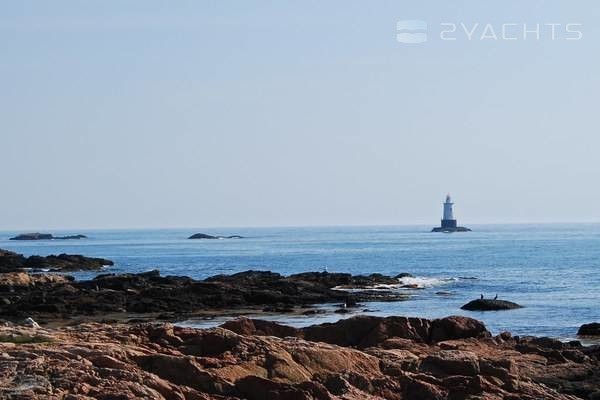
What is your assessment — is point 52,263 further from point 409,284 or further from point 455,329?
point 455,329

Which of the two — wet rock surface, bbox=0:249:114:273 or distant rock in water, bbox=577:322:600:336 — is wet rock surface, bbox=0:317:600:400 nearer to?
distant rock in water, bbox=577:322:600:336

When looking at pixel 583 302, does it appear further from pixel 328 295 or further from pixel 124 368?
pixel 124 368

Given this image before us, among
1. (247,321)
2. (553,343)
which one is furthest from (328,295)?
(247,321)

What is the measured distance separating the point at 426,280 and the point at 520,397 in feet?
189

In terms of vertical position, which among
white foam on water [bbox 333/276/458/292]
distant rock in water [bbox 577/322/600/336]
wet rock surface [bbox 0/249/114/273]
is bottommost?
distant rock in water [bbox 577/322/600/336]

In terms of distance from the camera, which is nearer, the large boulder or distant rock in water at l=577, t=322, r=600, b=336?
the large boulder

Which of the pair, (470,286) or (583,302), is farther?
(470,286)

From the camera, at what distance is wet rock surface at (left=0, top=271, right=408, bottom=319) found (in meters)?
49.4

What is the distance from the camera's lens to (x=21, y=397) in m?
15.5

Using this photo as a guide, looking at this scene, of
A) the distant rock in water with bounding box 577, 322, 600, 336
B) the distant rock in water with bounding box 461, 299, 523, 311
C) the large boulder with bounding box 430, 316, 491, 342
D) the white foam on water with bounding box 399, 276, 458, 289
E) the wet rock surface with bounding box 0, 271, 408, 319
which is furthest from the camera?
the white foam on water with bounding box 399, 276, 458, 289

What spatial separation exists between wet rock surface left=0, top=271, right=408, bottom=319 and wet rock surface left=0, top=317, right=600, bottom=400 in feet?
89.4

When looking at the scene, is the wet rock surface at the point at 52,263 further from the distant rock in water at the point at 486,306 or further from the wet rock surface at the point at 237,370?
the wet rock surface at the point at 237,370


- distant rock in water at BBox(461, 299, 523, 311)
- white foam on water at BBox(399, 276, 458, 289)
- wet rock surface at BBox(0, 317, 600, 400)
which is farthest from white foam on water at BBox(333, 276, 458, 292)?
wet rock surface at BBox(0, 317, 600, 400)

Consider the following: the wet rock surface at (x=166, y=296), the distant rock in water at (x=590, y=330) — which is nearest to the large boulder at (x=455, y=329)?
the distant rock in water at (x=590, y=330)
